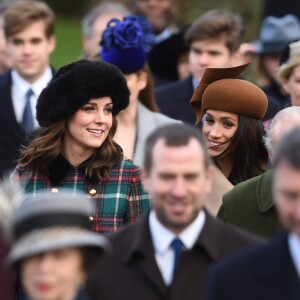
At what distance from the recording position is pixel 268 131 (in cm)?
821

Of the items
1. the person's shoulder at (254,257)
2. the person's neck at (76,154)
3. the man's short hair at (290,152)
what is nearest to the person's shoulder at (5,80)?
the person's neck at (76,154)

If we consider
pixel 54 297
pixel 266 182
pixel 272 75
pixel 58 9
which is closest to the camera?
pixel 54 297

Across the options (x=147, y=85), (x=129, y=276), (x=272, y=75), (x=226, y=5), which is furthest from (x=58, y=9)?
(x=129, y=276)

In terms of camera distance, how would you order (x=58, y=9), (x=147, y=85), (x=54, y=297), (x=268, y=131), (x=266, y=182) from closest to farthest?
(x=54, y=297) < (x=266, y=182) < (x=268, y=131) < (x=147, y=85) < (x=58, y=9)

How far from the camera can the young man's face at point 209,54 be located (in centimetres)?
1123

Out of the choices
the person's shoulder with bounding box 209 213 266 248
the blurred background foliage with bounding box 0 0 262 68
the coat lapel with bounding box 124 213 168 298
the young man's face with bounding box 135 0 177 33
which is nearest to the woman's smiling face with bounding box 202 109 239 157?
the person's shoulder with bounding box 209 213 266 248

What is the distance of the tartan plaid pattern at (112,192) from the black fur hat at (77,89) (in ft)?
1.19

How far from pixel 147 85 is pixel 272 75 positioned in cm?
225

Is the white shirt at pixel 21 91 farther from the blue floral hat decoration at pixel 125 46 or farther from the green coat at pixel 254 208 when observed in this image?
the green coat at pixel 254 208

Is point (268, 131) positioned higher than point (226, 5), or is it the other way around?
point (226, 5)

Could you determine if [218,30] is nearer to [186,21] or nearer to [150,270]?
[150,270]

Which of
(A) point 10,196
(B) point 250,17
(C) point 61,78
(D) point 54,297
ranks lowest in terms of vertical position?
(D) point 54,297

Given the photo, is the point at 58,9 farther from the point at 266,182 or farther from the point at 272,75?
the point at 266,182

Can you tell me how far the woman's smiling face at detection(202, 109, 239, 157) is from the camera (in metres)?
8.76
